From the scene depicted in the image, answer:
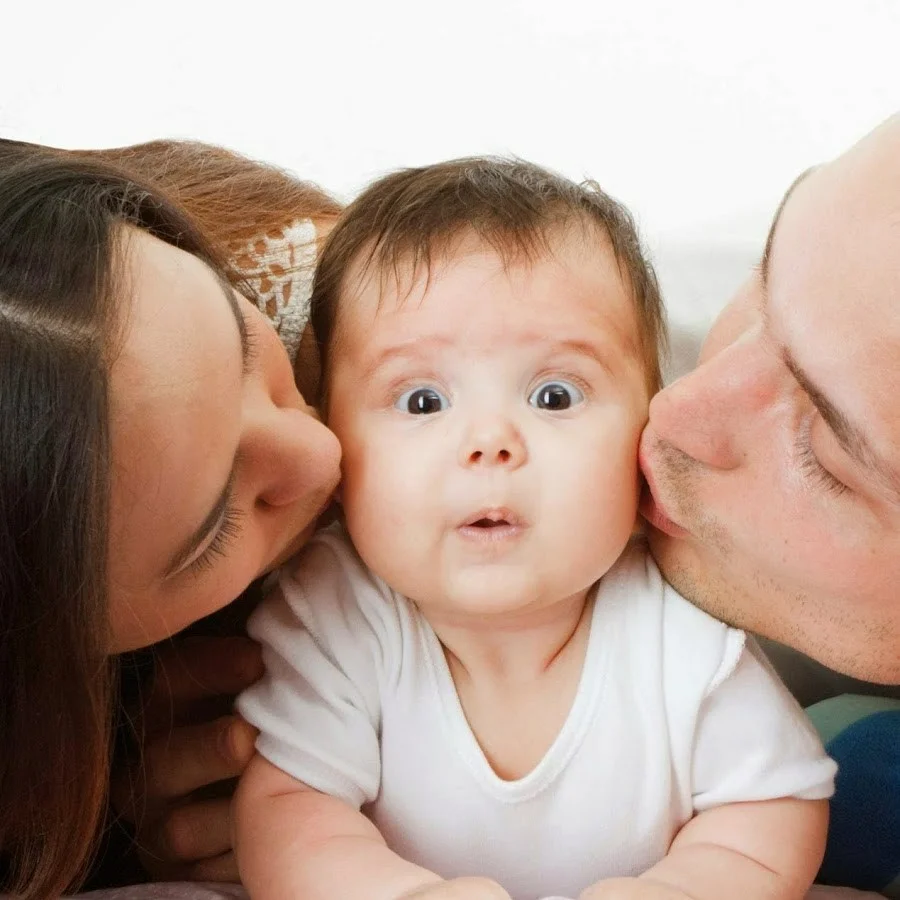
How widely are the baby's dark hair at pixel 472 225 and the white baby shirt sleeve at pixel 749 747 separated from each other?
272 mm

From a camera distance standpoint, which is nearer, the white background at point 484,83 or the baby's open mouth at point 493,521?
the baby's open mouth at point 493,521

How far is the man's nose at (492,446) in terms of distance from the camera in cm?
87

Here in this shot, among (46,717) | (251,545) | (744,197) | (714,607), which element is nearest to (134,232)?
(251,545)

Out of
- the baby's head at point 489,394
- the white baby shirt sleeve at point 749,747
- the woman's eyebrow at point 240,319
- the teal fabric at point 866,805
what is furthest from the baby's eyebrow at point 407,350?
the teal fabric at point 866,805

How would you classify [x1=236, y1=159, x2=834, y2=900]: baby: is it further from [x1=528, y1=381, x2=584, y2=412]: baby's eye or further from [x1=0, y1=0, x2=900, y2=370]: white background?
[x1=0, y1=0, x2=900, y2=370]: white background

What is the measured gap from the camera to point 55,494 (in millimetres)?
712

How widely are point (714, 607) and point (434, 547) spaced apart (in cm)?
26

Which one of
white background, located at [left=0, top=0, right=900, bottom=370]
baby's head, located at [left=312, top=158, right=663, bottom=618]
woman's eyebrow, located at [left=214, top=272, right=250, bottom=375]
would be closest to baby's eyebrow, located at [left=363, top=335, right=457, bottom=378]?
baby's head, located at [left=312, top=158, right=663, bottom=618]

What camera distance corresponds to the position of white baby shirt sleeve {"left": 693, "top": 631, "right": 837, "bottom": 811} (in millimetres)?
933

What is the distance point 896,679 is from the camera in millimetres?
940

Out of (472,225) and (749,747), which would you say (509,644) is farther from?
(472,225)

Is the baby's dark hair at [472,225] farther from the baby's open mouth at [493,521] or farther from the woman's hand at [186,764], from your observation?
the woman's hand at [186,764]

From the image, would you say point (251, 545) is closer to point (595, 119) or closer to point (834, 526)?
point (834, 526)

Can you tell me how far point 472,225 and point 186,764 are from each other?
0.57 meters
